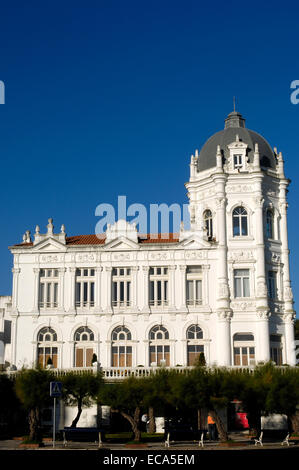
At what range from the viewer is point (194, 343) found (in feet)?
192

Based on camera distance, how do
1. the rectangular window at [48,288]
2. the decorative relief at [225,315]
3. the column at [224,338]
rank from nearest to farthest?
the column at [224,338] → the decorative relief at [225,315] → the rectangular window at [48,288]

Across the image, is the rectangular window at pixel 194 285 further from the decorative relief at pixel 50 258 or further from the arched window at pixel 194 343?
the decorative relief at pixel 50 258

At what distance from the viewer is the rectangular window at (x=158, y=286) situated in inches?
2345

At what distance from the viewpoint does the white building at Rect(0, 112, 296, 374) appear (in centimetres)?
5847

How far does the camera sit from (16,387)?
46.1 metres

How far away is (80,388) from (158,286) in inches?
623

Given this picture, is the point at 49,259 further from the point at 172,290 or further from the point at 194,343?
the point at 194,343

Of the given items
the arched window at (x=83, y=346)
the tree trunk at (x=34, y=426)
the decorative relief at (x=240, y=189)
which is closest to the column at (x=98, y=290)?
the arched window at (x=83, y=346)

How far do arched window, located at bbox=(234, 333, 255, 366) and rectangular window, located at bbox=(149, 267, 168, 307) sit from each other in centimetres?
713

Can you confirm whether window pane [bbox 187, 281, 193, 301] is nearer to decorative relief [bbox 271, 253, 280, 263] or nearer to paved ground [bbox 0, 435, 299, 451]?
decorative relief [bbox 271, 253, 280, 263]

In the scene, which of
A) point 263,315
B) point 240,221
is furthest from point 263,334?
point 240,221

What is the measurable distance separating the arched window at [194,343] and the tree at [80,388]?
41.8 feet
